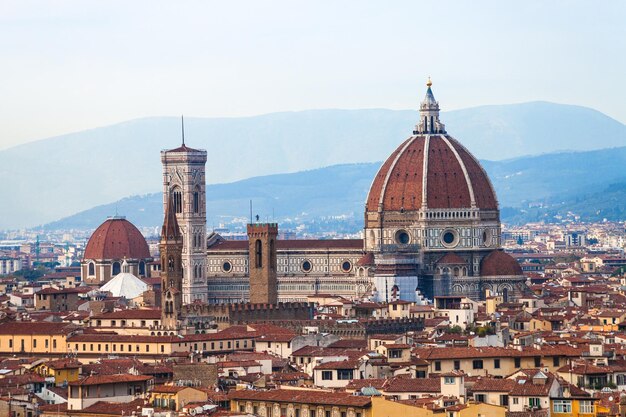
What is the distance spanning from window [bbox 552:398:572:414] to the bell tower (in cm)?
9760

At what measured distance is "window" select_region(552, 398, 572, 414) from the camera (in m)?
58.8

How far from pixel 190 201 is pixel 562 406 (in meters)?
101

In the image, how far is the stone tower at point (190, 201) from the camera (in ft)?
516

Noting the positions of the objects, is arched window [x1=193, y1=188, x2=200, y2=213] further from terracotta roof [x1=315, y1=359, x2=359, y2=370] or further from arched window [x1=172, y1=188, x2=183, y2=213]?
terracotta roof [x1=315, y1=359, x2=359, y2=370]

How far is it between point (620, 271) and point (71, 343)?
94.5m

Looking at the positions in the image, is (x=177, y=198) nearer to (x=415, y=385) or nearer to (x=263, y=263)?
(x=263, y=263)

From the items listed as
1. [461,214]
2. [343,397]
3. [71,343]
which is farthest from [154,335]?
[461,214]

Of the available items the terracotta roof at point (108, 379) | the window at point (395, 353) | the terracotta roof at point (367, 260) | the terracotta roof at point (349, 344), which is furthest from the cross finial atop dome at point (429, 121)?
the terracotta roof at point (108, 379)

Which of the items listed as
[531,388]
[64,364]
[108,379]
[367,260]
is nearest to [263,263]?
[367,260]

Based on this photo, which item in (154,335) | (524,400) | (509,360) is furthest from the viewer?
(154,335)

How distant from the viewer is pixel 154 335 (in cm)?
9812

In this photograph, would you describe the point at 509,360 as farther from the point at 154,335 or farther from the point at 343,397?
the point at 154,335

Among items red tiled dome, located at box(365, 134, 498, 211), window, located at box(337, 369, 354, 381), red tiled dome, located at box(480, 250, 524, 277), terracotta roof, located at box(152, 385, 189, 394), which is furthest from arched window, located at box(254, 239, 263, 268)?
terracotta roof, located at box(152, 385, 189, 394)

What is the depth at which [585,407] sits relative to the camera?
192ft
